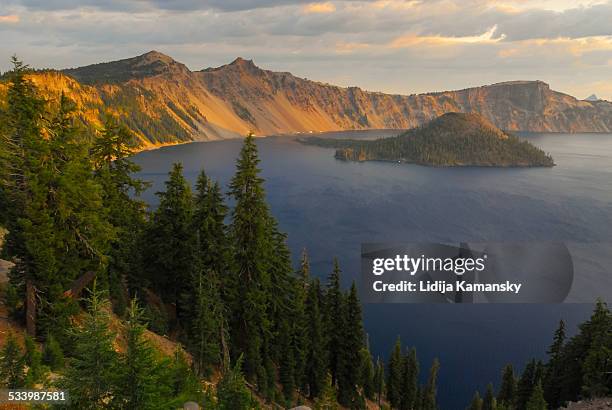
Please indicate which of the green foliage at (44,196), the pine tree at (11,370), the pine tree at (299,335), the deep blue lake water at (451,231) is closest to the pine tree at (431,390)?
the deep blue lake water at (451,231)

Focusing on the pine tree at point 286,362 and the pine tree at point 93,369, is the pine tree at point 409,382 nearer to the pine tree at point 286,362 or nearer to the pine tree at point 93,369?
the pine tree at point 286,362

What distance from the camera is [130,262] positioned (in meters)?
33.9

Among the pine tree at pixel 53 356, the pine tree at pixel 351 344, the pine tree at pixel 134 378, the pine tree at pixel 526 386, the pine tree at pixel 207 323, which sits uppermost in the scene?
the pine tree at pixel 134 378

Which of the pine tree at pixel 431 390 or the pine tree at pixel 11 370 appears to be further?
the pine tree at pixel 431 390

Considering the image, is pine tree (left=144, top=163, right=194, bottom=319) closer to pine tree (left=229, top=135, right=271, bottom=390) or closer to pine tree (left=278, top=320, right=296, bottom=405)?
pine tree (left=229, top=135, right=271, bottom=390)

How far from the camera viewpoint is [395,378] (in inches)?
2457

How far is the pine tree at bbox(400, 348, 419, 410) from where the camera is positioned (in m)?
63.2

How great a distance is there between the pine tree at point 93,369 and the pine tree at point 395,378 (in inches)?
2130

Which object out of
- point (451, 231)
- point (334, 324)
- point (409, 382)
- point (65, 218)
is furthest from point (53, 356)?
point (451, 231)

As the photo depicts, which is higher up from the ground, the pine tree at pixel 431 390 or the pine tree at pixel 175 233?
the pine tree at pixel 175 233

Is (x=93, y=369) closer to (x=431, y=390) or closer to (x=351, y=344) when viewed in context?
(x=351, y=344)

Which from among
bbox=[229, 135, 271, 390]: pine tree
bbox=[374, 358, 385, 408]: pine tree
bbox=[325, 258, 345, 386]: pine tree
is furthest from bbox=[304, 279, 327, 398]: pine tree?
bbox=[374, 358, 385, 408]: pine tree

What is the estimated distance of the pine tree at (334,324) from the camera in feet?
149

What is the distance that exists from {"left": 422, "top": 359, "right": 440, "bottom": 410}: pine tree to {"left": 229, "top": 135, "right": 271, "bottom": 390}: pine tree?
40760mm
